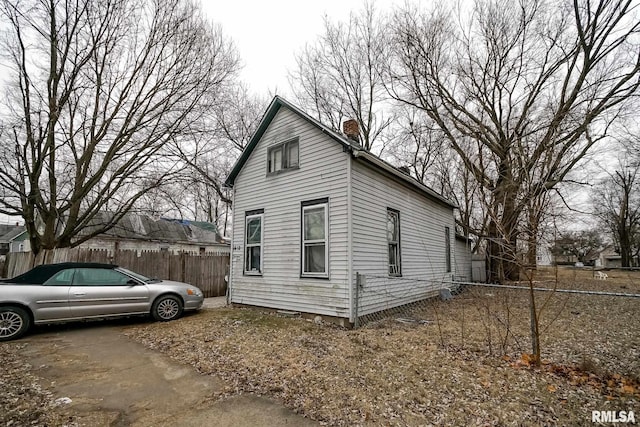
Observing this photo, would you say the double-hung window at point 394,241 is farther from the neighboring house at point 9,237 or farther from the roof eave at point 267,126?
the neighboring house at point 9,237

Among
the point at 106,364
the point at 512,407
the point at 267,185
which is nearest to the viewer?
the point at 512,407

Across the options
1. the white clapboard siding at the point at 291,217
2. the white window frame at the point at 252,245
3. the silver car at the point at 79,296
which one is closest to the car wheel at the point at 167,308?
the silver car at the point at 79,296

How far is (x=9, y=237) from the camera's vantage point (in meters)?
34.9

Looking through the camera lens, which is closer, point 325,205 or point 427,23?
point 325,205

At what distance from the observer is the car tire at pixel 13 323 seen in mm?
6102

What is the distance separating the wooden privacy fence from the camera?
10523 millimetres

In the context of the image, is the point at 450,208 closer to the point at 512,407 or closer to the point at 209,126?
the point at 512,407

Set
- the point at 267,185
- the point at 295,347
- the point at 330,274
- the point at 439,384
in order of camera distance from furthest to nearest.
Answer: the point at 267,185, the point at 330,274, the point at 295,347, the point at 439,384

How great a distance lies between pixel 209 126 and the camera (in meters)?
15.2

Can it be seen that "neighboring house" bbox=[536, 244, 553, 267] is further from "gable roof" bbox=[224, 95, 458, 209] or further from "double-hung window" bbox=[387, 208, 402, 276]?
"gable roof" bbox=[224, 95, 458, 209]

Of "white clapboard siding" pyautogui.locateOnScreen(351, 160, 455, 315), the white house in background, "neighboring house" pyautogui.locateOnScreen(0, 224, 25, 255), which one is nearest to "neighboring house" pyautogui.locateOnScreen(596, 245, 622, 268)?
"white clapboard siding" pyautogui.locateOnScreen(351, 160, 455, 315)

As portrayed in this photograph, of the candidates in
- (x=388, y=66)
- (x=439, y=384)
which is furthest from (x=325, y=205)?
(x=388, y=66)

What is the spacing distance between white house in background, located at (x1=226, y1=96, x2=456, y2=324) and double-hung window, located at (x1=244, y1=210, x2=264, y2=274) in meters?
0.03

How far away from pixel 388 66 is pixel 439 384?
17145mm
